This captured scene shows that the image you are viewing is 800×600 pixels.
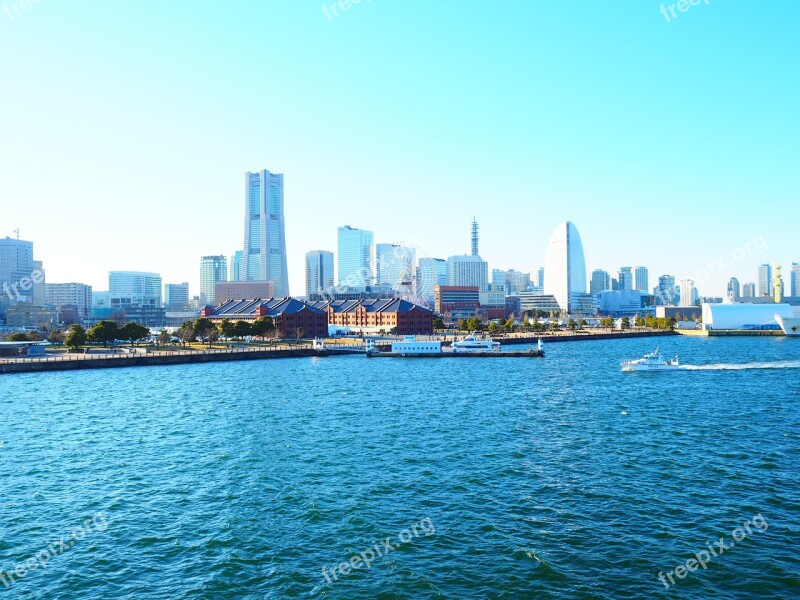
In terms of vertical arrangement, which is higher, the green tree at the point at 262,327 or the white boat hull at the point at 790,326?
the green tree at the point at 262,327

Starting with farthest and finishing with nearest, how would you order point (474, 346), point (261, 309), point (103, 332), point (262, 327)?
point (261, 309)
point (262, 327)
point (474, 346)
point (103, 332)

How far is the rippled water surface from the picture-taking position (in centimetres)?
1869

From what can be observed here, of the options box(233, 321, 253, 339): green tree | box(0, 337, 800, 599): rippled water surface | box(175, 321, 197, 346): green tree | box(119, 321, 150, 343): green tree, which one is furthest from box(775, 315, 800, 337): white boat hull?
box(119, 321, 150, 343): green tree

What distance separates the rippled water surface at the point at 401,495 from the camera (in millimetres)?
18688

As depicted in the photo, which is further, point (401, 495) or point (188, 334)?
point (188, 334)

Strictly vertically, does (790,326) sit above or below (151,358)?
above

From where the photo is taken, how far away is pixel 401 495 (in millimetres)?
25906

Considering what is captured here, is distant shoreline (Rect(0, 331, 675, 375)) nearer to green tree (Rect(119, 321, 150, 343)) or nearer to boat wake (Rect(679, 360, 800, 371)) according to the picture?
green tree (Rect(119, 321, 150, 343))

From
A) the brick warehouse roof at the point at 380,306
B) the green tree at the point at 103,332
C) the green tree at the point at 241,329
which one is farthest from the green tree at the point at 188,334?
the brick warehouse roof at the point at 380,306

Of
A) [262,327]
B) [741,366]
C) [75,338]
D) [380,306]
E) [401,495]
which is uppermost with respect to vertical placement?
[380,306]

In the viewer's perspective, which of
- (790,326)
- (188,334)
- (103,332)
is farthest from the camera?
(790,326)

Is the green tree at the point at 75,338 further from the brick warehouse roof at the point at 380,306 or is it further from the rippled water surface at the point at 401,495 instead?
the brick warehouse roof at the point at 380,306

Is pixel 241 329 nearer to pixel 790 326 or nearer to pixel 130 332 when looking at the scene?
pixel 130 332

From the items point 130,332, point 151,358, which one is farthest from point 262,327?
point 151,358
